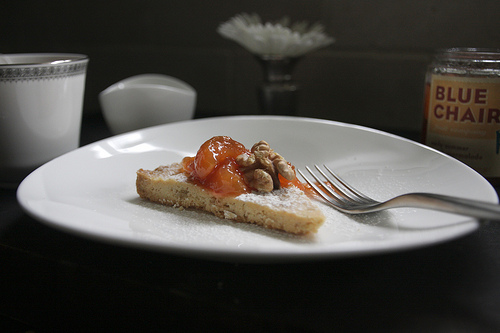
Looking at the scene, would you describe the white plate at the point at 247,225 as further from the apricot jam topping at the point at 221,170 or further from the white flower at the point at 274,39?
the white flower at the point at 274,39

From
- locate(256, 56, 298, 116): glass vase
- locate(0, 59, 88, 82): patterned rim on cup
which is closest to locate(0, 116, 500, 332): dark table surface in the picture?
locate(0, 59, 88, 82): patterned rim on cup

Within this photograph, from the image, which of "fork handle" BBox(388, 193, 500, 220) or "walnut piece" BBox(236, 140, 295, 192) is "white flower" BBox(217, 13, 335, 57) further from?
"fork handle" BBox(388, 193, 500, 220)

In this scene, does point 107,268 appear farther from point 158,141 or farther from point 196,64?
point 196,64

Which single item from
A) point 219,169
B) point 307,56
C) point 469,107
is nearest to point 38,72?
point 219,169

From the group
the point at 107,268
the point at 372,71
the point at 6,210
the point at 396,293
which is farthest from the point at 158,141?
the point at 372,71

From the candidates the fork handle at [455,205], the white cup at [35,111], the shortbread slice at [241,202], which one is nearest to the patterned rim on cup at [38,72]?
the white cup at [35,111]

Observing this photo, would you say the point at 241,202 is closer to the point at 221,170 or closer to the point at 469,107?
the point at 221,170
